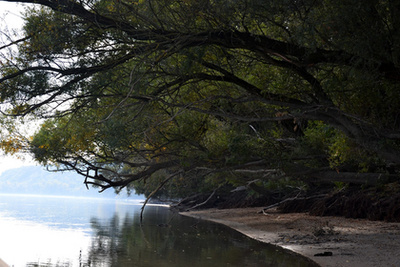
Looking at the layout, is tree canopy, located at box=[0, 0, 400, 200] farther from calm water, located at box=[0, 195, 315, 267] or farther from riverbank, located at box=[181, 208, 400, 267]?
calm water, located at box=[0, 195, 315, 267]

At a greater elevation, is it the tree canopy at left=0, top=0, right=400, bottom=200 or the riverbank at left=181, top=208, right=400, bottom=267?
the tree canopy at left=0, top=0, right=400, bottom=200

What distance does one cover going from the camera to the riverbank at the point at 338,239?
1218 centimetres

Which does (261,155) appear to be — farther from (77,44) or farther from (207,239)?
(77,44)

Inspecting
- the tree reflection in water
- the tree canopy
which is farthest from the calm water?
the tree canopy

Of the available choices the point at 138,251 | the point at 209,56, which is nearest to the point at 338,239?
the point at 138,251

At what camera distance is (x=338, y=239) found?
52.3 feet

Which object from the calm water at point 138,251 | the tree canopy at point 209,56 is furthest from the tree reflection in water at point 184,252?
the tree canopy at point 209,56

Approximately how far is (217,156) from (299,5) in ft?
26.5

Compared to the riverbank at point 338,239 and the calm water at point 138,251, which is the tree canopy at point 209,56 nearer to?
the riverbank at point 338,239

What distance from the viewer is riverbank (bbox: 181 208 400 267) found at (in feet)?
39.9

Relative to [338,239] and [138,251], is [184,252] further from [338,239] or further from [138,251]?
[338,239]

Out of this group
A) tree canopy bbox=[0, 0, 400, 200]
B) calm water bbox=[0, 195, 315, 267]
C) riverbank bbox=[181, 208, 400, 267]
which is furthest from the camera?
calm water bbox=[0, 195, 315, 267]

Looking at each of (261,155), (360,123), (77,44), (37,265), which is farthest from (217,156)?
(77,44)

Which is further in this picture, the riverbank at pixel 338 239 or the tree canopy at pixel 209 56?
the riverbank at pixel 338 239
